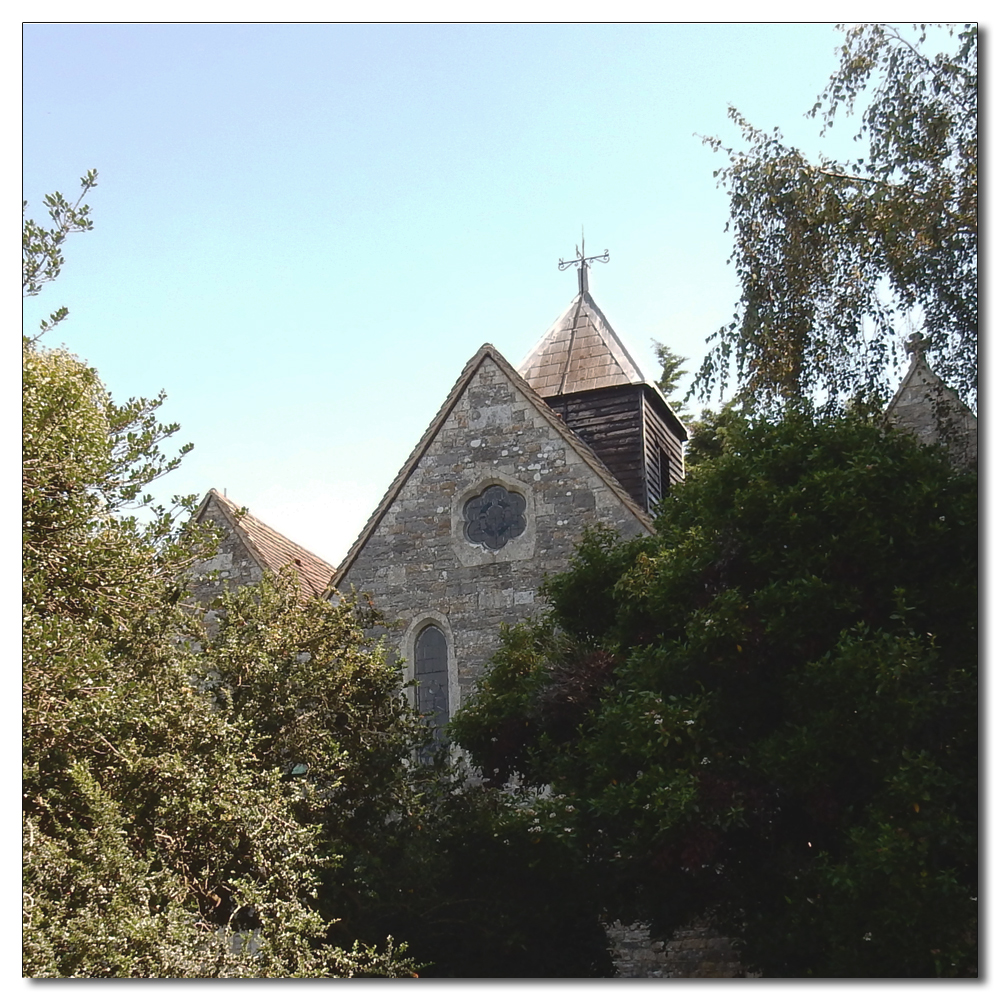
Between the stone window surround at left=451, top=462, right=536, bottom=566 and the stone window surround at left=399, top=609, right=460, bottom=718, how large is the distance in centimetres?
55

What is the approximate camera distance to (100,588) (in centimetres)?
764

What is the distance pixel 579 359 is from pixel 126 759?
5.59m

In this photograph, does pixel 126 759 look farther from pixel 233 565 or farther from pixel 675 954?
pixel 675 954

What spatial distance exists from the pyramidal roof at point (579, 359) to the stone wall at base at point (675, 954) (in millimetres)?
4467

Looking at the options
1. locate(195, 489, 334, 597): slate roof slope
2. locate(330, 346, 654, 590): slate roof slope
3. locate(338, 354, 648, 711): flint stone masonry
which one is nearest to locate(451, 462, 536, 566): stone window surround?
locate(338, 354, 648, 711): flint stone masonry

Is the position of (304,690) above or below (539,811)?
above

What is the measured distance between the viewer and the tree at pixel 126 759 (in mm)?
7148

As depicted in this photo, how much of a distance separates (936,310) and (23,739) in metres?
6.09

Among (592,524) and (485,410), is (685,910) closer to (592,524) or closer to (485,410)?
(592,524)

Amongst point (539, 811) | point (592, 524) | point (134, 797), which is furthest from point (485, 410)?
point (134, 797)

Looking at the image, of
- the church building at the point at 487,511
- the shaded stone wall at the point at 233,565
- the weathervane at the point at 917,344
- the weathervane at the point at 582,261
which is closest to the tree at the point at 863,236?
the weathervane at the point at 917,344

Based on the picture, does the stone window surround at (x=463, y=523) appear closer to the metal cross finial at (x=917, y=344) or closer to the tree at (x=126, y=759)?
the tree at (x=126, y=759)

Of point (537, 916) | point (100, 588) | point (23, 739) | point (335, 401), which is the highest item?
point (335, 401)

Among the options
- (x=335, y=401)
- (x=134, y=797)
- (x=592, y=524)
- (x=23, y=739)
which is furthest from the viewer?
(x=592, y=524)
